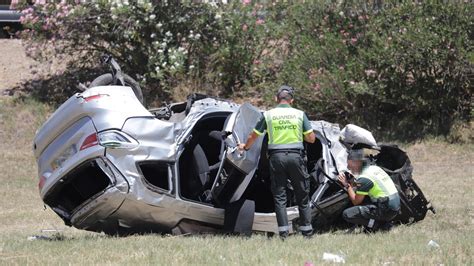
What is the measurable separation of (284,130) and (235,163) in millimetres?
636

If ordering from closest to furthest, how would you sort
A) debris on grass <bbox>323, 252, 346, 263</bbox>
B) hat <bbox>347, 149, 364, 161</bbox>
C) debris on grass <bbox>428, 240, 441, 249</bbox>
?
debris on grass <bbox>323, 252, 346, 263</bbox> < debris on grass <bbox>428, 240, 441, 249</bbox> < hat <bbox>347, 149, 364, 161</bbox>

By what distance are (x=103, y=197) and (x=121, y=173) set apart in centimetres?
31

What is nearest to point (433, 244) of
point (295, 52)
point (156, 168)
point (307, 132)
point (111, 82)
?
point (307, 132)

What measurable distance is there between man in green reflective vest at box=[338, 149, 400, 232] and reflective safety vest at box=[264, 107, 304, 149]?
0.84 metres

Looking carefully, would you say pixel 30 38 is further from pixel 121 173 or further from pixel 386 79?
pixel 121 173

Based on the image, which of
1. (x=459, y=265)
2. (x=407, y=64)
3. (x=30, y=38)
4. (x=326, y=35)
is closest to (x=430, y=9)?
(x=407, y=64)

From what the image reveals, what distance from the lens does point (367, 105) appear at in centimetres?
1834

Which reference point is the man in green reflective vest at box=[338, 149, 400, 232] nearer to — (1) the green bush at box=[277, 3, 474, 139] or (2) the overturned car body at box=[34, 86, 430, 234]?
(2) the overturned car body at box=[34, 86, 430, 234]

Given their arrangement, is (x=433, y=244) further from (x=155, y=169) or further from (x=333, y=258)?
(x=155, y=169)

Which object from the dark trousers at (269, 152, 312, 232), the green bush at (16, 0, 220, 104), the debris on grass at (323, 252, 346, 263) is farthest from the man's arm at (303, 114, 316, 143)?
the green bush at (16, 0, 220, 104)

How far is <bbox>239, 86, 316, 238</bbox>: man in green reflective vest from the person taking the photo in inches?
336

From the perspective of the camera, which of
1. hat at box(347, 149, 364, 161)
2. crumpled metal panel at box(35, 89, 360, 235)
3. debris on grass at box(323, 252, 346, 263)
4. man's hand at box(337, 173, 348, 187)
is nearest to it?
debris on grass at box(323, 252, 346, 263)

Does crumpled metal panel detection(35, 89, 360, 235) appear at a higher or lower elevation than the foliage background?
higher

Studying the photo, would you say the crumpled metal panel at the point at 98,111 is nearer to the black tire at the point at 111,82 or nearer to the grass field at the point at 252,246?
the black tire at the point at 111,82
